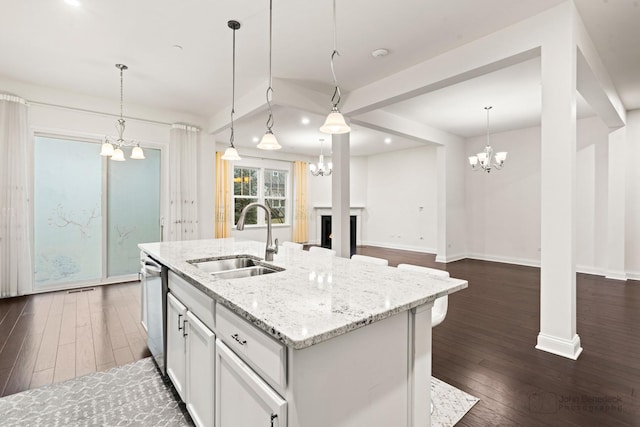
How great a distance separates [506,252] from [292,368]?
23.4ft

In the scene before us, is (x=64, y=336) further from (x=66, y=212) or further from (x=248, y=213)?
(x=248, y=213)

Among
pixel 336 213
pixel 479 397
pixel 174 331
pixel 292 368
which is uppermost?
pixel 336 213

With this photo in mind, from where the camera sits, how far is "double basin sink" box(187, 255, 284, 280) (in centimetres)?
212

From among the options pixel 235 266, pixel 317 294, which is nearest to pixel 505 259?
pixel 235 266

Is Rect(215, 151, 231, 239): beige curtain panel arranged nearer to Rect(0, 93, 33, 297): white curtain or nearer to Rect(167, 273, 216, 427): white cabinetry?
Rect(0, 93, 33, 297): white curtain

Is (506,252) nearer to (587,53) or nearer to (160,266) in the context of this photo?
(587,53)

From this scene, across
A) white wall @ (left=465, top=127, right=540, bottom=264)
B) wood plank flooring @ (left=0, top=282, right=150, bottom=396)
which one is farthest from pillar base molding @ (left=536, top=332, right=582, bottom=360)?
white wall @ (left=465, top=127, right=540, bottom=264)

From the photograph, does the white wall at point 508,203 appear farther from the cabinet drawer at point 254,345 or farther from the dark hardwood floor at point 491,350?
the cabinet drawer at point 254,345

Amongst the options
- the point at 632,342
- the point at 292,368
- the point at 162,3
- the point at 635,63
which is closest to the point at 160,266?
the point at 292,368

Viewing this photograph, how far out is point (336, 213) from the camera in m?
4.64

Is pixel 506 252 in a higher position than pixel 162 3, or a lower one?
lower

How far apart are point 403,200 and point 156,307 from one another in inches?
290

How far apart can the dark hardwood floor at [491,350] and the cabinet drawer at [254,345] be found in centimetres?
142

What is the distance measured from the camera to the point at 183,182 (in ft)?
17.9
